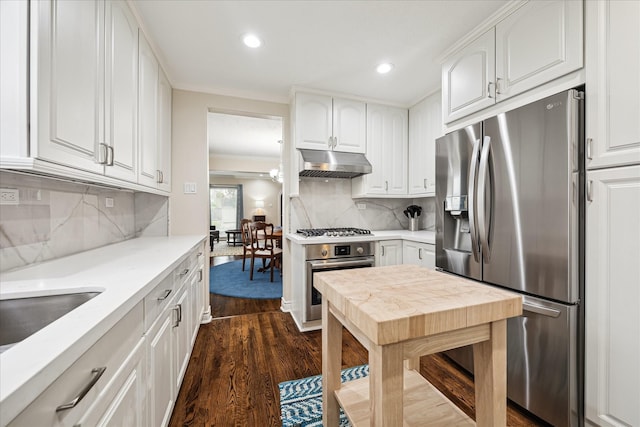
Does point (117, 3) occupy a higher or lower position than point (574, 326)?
higher

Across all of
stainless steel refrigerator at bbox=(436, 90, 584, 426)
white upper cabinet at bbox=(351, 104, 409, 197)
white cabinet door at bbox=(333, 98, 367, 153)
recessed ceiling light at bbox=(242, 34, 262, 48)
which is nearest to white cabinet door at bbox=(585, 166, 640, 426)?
stainless steel refrigerator at bbox=(436, 90, 584, 426)

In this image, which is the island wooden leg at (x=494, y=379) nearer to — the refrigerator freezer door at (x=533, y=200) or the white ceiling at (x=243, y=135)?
the refrigerator freezer door at (x=533, y=200)

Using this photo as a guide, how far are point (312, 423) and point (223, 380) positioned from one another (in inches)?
29.2

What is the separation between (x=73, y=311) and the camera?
691mm

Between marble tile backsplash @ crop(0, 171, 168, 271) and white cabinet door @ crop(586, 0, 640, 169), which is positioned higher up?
white cabinet door @ crop(586, 0, 640, 169)

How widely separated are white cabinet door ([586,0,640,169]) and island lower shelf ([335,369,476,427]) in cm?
131

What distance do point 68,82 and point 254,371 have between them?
1.99 meters

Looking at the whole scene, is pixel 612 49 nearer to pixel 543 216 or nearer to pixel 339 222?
pixel 543 216

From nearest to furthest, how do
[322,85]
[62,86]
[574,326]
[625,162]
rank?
[62,86]
[625,162]
[574,326]
[322,85]

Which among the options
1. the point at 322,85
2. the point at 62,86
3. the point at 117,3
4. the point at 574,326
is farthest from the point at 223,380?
the point at 322,85

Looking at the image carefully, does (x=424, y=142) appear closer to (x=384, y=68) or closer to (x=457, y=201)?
(x=384, y=68)

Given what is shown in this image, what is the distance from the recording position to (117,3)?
1.45 meters

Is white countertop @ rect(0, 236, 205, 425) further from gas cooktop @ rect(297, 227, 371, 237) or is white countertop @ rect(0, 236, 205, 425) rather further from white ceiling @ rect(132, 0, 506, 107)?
white ceiling @ rect(132, 0, 506, 107)

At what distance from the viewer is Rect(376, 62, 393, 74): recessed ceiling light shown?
2371 millimetres
